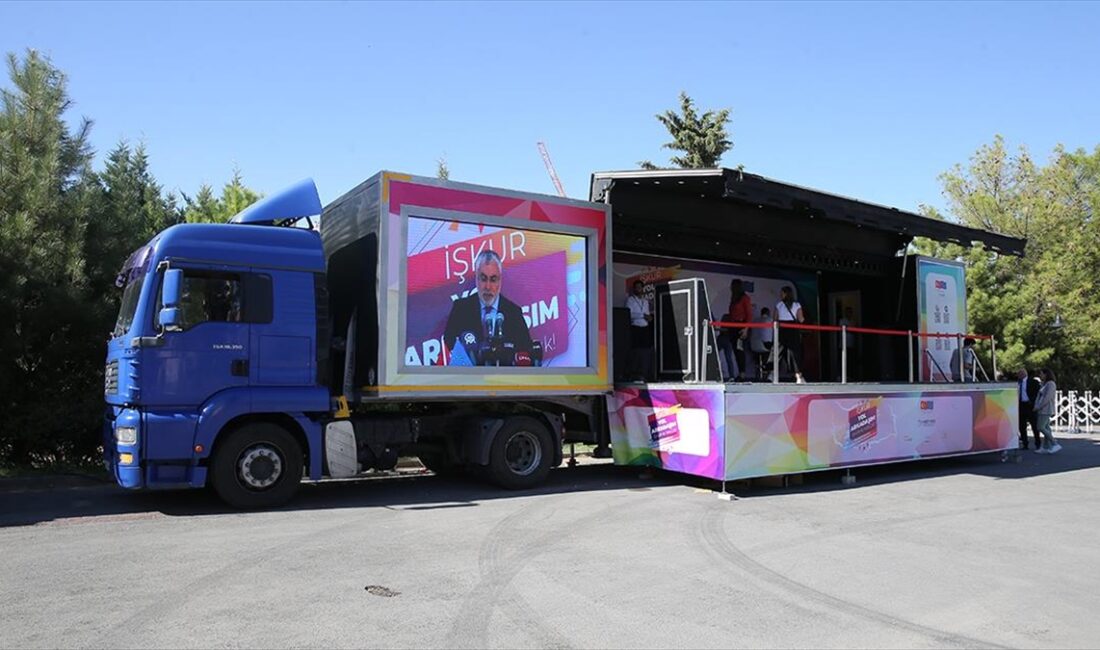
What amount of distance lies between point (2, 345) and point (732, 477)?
10.3 m

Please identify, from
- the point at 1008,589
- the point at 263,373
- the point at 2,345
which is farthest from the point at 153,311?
the point at 1008,589

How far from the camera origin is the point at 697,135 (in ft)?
111

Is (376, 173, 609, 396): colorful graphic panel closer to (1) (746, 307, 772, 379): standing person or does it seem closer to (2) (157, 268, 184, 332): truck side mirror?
(2) (157, 268, 184, 332): truck side mirror

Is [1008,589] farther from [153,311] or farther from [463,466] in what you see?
[153,311]

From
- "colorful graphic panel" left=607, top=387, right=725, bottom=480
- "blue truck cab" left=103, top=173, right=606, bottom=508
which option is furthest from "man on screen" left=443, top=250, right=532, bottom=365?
"colorful graphic panel" left=607, top=387, right=725, bottom=480

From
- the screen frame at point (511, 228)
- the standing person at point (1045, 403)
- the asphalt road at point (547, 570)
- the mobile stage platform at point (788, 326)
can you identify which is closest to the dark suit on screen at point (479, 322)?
the screen frame at point (511, 228)

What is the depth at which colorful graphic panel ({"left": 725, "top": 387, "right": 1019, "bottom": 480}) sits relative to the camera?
10.5 m

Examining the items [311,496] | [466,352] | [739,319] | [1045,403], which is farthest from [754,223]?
[311,496]

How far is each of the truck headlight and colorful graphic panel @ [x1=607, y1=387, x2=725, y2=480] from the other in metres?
6.37

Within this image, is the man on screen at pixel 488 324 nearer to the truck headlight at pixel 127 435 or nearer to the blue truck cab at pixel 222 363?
the blue truck cab at pixel 222 363

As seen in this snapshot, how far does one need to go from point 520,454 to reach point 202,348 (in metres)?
4.31

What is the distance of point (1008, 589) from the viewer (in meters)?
5.97

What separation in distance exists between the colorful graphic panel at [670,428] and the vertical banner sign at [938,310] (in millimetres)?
7462

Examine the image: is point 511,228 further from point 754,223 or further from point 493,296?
point 754,223
